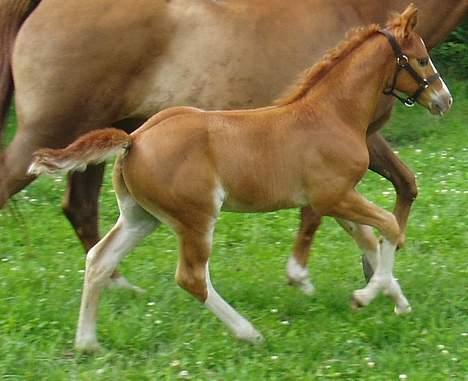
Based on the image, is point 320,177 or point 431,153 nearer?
point 320,177

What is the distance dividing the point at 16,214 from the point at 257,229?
176 centimetres

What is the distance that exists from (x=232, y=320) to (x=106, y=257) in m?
0.62

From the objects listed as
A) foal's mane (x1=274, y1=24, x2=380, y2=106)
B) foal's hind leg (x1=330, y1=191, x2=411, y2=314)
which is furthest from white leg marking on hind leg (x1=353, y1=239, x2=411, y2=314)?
foal's mane (x1=274, y1=24, x2=380, y2=106)

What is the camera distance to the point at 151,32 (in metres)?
5.32

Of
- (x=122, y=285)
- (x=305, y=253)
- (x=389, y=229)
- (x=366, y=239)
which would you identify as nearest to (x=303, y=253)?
(x=305, y=253)

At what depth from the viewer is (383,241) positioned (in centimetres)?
489

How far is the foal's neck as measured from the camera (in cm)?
471

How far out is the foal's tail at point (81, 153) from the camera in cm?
422

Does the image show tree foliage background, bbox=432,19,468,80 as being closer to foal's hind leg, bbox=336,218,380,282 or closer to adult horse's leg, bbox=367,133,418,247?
adult horse's leg, bbox=367,133,418,247

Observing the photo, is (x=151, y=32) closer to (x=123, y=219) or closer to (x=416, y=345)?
(x=123, y=219)

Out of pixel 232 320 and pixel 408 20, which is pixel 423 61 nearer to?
pixel 408 20

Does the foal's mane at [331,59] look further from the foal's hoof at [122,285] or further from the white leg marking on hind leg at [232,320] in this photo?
the foal's hoof at [122,285]

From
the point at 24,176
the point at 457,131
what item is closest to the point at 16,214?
the point at 24,176

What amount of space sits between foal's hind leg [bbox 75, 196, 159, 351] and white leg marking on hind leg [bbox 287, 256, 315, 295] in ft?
3.49
